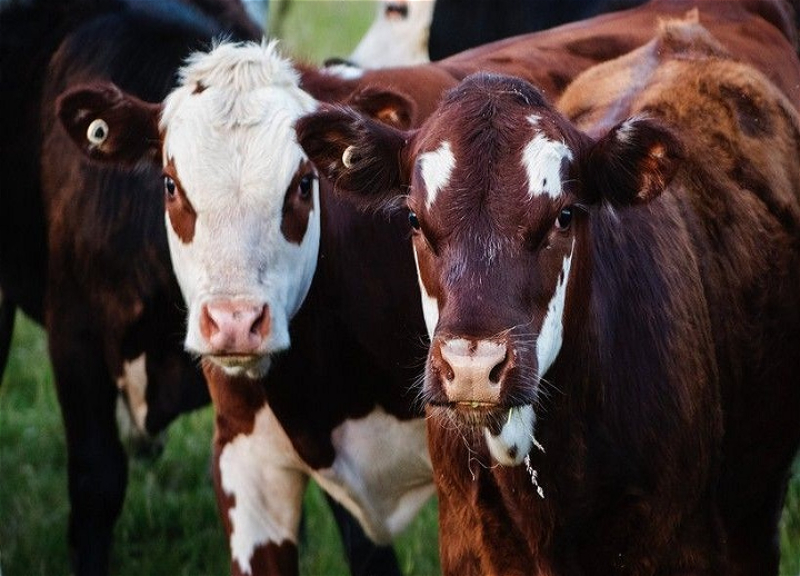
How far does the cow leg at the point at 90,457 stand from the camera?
254 inches

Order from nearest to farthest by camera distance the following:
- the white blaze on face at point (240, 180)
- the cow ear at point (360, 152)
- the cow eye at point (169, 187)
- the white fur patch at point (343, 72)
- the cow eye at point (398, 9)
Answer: the cow ear at point (360, 152) → the white blaze on face at point (240, 180) → the cow eye at point (169, 187) → the white fur patch at point (343, 72) → the cow eye at point (398, 9)

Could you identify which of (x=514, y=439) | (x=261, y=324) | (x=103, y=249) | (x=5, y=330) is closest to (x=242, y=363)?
(x=261, y=324)

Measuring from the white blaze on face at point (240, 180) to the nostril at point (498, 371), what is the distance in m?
1.22

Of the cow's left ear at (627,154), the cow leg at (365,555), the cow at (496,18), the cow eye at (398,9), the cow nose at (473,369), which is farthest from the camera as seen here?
the cow eye at (398,9)

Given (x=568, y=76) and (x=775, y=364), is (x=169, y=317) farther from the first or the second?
(x=775, y=364)

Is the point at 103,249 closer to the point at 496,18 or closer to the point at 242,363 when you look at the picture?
the point at 242,363

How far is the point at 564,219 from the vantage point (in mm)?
4168

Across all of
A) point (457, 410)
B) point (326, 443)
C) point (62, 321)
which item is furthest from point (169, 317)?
point (457, 410)

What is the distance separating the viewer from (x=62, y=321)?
21.1 feet

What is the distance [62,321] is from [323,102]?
1.50m

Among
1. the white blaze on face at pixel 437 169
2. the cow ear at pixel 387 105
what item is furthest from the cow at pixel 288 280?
the white blaze on face at pixel 437 169

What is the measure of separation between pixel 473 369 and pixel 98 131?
87.3 inches

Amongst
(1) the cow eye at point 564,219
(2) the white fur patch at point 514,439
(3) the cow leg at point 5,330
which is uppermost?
(1) the cow eye at point 564,219

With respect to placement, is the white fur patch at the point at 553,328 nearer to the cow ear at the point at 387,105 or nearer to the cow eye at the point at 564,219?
the cow eye at the point at 564,219
